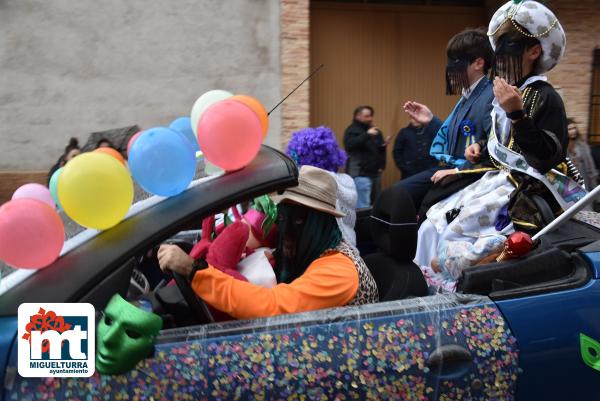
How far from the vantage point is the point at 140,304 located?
74.7 inches

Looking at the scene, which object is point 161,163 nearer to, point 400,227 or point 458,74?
point 400,227

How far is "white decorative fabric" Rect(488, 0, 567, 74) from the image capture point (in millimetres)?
2475

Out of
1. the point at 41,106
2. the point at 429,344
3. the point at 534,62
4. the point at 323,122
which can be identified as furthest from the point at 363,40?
the point at 429,344

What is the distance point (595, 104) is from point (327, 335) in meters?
7.81

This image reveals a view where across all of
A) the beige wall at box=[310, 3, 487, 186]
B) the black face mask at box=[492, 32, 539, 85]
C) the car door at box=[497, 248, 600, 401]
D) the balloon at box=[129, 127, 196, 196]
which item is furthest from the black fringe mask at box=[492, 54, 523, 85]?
the beige wall at box=[310, 3, 487, 186]

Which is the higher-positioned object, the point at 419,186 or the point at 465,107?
the point at 465,107

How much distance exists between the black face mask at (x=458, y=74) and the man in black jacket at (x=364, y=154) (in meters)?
3.27

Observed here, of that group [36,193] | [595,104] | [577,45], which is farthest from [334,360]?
[595,104]

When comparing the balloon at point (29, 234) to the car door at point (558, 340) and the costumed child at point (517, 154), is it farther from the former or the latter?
the costumed child at point (517, 154)

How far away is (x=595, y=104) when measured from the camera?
8070mm

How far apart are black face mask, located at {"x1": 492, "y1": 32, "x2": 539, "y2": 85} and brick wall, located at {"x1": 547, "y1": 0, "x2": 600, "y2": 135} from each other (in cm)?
581

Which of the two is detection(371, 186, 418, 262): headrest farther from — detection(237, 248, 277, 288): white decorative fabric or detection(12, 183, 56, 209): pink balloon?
detection(12, 183, 56, 209): pink balloon

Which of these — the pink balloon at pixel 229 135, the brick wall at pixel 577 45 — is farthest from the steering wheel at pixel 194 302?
the brick wall at pixel 577 45

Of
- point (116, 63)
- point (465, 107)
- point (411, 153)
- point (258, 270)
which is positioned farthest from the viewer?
point (116, 63)
